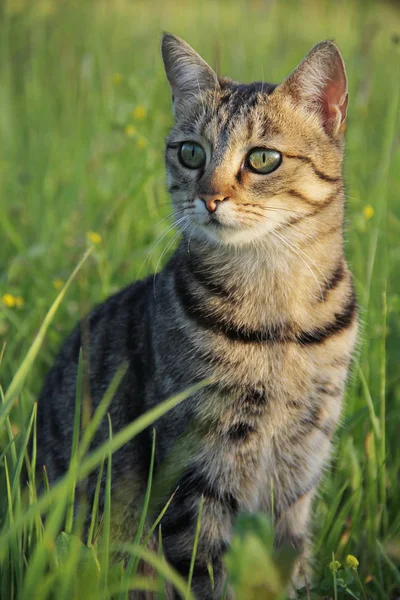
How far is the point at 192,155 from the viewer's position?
95.7 inches

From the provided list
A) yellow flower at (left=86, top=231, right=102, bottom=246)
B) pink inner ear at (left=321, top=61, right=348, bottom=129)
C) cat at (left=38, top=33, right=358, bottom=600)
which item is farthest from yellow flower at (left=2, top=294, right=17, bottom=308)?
pink inner ear at (left=321, top=61, right=348, bottom=129)

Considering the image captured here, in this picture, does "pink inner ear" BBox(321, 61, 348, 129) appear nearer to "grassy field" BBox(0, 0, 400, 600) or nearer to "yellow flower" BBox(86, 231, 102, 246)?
"grassy field" BBox(0, 0, 400, 600)

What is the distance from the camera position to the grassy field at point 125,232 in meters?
1.71

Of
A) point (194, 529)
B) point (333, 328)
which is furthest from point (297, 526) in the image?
point (333, 328)

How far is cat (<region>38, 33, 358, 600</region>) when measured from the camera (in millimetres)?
2209

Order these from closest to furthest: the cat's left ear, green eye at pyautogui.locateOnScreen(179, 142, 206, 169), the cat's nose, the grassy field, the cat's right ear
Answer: the grassy field < the cat's nose < the cat's left ear < green eye at pyautogui.locateOnScreen(179, 142, 206, 169) < the cat's right ear

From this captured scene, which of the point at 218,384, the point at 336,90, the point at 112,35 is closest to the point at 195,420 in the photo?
the point at 218,384

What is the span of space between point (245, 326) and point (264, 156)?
0.55m

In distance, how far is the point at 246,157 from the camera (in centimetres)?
228

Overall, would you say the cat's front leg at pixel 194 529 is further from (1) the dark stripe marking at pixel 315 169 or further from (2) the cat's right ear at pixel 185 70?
(2) the cat's right ear at pixel 185 70

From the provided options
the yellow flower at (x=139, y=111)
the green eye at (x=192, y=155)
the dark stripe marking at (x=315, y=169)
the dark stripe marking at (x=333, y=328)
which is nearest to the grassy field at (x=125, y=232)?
the yellow flower at (x=139, y=111)

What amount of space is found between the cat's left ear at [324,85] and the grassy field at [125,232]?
459mm

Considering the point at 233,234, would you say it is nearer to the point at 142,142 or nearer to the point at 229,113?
the point at 229,113

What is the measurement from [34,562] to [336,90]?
1698 millimetres
